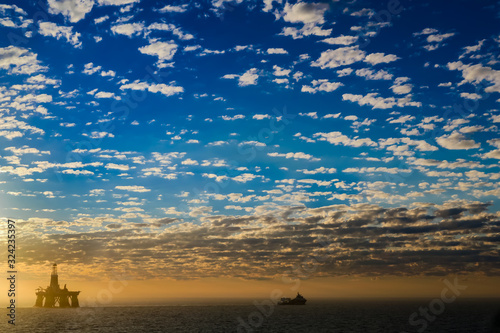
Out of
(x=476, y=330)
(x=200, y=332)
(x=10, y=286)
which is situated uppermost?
(x=10, y=286)

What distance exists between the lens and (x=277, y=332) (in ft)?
319

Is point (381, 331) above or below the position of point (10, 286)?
below

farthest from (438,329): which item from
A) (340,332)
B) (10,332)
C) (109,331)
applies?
(10,332)

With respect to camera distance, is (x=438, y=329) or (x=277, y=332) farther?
(x=438, y=329)

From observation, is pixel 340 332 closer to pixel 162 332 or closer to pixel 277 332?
pixel 277 332

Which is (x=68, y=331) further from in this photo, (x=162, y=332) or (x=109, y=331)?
(x=162, y=332)

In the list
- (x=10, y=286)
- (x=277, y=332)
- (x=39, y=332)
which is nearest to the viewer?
(x=10, y=286)

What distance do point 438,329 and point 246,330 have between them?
4676 centimetres

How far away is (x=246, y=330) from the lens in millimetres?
102125

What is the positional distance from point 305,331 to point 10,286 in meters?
63.9

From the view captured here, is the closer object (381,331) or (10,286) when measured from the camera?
(10,286)

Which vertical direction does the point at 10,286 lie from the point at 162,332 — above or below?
above

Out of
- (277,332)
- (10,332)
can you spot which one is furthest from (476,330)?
(10,332)

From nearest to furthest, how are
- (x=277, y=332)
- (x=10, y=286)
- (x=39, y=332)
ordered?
(x=10, y=286), (x=277, y=332), (x=39, y=332)
